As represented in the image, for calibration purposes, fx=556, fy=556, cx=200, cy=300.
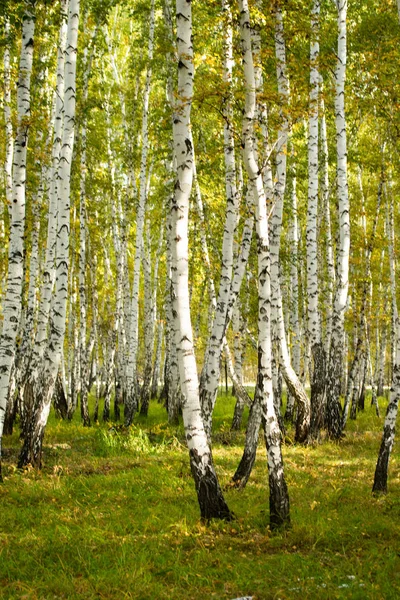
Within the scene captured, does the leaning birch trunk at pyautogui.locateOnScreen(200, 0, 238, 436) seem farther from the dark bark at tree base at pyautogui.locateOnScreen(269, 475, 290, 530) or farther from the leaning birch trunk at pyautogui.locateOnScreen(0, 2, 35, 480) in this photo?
the leaning birch trunk at pyautogui.locateOnScreen(0, 2, 35, 480)

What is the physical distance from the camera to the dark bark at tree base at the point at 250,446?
8156 millimetres

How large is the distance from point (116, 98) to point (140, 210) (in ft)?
26.9

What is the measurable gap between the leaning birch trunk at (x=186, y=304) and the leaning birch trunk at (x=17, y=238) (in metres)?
3.08

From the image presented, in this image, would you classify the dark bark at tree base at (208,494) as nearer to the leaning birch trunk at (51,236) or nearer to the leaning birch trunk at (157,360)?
the leaning birch trunk at (51,236)

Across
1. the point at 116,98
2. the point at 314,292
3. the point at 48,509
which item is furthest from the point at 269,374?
the point at 116,98

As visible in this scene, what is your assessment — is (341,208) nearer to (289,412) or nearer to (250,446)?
(250,446)

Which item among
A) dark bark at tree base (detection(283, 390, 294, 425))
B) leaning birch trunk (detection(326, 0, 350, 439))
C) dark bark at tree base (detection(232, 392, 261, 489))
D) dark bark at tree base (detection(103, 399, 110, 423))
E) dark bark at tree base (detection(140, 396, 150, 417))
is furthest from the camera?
dark bark at tree base (detection(140, 396, 150, 417))

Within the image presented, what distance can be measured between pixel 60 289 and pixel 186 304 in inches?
137

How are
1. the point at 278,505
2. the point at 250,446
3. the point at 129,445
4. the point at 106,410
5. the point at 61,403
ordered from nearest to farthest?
1. the point at 278,505
2. the point at 250,446
3. the point at 129,445
4. the point at 61,403
5. the point at 106,410

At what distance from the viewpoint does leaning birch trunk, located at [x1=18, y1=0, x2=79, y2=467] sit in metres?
9.55

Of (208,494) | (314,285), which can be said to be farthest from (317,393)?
(208,494)

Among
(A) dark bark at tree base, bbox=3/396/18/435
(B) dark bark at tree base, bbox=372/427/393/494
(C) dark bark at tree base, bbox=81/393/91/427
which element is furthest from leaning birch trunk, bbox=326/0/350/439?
(A) dark bark at tree base, bbox=3/396/18/435

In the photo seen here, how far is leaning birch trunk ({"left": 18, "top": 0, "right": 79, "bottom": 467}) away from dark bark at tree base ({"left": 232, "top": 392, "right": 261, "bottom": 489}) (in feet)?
11.5

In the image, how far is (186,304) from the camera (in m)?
6.84
